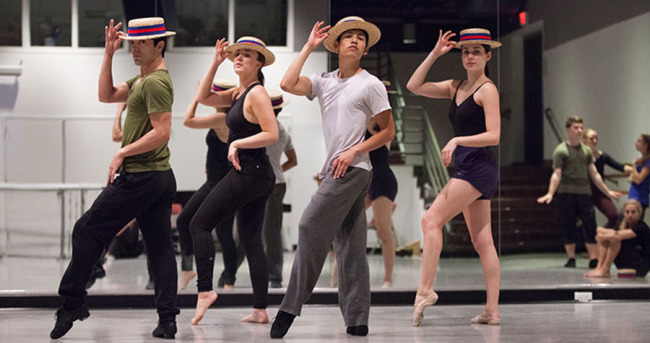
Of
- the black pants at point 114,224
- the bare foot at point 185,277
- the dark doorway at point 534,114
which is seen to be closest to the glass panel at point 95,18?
the bare foot at point 185,277

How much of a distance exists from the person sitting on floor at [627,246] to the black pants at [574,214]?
0.71 metres

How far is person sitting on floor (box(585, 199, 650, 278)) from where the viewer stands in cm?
803

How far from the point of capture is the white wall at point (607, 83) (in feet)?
28.0

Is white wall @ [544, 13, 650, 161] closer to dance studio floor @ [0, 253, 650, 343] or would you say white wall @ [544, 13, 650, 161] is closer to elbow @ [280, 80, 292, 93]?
dance studio floor @ [0, 253, 650, 343]

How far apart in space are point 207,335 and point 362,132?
4.62 ft

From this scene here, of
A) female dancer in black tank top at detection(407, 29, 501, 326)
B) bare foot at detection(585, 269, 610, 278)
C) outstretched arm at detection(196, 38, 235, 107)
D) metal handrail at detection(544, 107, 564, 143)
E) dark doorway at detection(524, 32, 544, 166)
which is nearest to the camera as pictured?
female dancer in black tank top at detection(407, 29, 501, 326)

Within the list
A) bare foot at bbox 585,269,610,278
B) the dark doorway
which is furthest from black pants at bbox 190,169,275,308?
the dark doorway

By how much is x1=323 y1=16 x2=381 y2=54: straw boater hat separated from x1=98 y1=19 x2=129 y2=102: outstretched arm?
1154 millimetres

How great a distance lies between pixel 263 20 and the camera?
6660mm

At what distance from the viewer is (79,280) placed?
4.61 m

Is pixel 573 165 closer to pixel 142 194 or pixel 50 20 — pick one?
pixel 50 20

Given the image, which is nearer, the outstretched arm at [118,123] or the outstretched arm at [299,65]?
the outstretched arm at [299,65]

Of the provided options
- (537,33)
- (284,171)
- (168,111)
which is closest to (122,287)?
(284,171)

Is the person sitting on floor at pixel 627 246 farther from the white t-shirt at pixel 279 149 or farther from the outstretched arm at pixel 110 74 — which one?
the outstretched arm at pixel 110 74
